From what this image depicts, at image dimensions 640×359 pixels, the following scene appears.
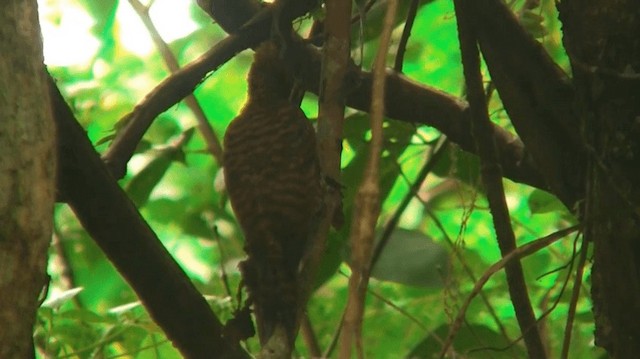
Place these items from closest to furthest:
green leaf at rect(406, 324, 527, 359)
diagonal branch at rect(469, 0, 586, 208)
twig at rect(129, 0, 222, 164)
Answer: diagonal branch at rect(469, 0, 586, 208), green leaf at rect(406, 324, 527, 359), twig at rect(129, 0, 222, 164)

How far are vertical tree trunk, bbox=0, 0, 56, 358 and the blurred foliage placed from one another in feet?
1.04

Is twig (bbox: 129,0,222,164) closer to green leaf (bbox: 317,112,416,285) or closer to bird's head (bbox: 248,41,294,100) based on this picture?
green leaf (bbox: 317,112,416,285)

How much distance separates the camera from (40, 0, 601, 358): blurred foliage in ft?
3.22

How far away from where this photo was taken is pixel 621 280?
23.9 inches

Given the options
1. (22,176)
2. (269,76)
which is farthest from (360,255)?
(269,76)

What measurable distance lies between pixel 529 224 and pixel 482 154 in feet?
2.88

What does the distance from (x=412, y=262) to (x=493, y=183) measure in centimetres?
27

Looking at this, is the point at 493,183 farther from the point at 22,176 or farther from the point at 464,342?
the point at 22,176

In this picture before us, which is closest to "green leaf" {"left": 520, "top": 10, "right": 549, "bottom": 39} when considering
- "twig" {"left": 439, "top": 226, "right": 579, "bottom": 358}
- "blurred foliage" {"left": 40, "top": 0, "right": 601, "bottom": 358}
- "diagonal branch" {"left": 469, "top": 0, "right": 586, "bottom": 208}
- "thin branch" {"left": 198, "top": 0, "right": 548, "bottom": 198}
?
"blurred foliage" {"left": 40, "top": 0, "right": 601, "bottom": 358}

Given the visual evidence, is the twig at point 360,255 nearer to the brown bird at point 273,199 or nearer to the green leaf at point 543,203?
the brown bird at point 273,199

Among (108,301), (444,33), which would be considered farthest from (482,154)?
(108,301)

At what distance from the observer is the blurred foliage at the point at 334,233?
3.22ft

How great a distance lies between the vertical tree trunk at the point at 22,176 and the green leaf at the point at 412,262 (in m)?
0.59

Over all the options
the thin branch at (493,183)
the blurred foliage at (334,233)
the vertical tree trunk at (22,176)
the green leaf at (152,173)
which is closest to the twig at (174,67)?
the blurred foliage at (334,233)
